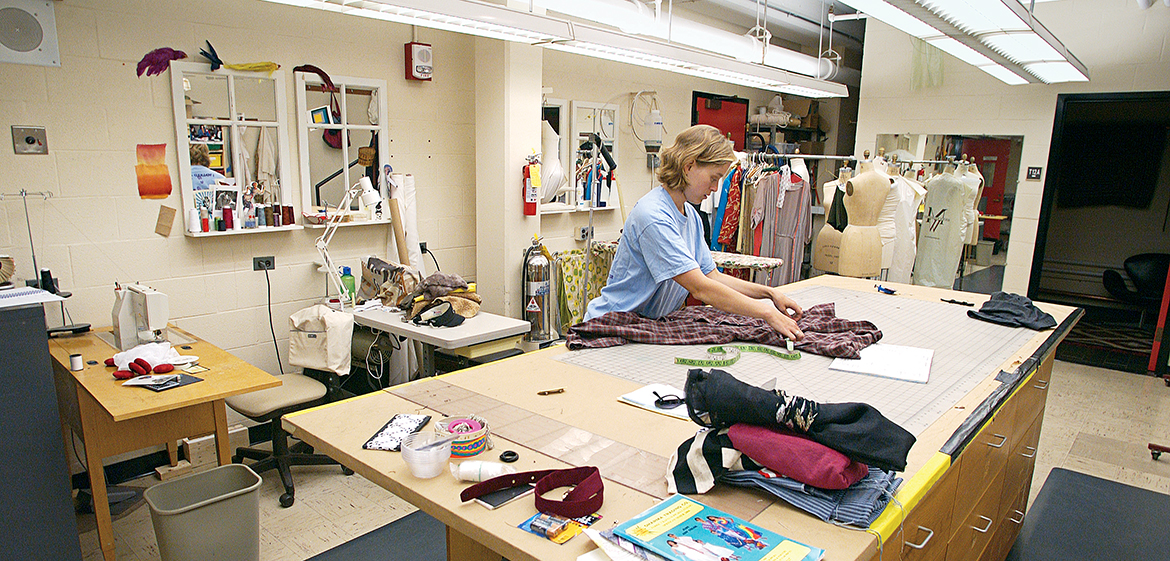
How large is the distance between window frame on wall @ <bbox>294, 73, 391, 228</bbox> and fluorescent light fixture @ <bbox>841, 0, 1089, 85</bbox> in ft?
8.98

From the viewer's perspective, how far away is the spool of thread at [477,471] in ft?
4.29

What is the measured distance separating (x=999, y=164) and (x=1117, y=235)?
9.82ft

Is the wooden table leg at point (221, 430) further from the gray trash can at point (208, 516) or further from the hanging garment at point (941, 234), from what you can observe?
the hanging garment at point (941, 234)

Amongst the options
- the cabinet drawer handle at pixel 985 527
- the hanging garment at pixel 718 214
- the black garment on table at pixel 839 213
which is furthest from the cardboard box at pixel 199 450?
the black garment on table at pixel 839 213

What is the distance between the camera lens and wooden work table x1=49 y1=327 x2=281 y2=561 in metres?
2.45

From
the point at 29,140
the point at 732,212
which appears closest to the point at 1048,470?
the point at 732,212

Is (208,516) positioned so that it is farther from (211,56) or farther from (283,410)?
(211,56)

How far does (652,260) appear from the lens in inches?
95.7

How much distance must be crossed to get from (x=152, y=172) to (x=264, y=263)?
0.71 metres

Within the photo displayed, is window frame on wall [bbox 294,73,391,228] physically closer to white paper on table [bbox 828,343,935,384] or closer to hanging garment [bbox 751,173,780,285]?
white paper on table [bbox 828,343,935,384]

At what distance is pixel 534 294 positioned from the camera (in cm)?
482

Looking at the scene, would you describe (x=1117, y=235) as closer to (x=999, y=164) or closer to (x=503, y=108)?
(x=999, y=164)

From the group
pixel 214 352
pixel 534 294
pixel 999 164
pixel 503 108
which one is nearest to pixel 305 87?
pixel 503 108

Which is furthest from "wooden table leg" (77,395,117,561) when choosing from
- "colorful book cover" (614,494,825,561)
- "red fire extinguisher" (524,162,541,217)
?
"red fire extinguisher" (524,162,541,217)
